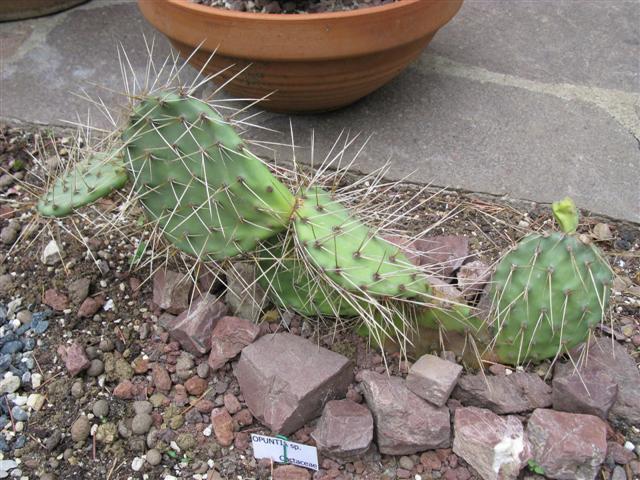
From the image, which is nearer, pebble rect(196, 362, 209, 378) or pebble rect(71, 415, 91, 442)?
pebble rect(71, 415, 91, 442)

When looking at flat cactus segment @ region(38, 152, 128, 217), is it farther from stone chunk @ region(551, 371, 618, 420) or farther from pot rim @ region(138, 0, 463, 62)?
stone chunk @ region(551, 371, 618, 420)

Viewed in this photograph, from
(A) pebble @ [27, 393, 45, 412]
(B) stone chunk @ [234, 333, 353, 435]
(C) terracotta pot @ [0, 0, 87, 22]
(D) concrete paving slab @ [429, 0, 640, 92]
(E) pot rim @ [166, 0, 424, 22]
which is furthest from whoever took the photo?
(C) terracotta pot @ [0, 0, 87, 22]

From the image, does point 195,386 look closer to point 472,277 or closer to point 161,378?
point 161,378

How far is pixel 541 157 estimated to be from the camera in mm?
2021

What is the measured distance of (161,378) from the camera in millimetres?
1512

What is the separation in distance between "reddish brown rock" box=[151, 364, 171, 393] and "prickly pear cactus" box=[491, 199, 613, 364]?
718mm

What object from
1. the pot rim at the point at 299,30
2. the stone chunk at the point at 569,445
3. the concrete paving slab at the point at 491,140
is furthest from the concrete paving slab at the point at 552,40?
the stone chunk at the point at 569,445

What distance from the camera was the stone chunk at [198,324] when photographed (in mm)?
1536

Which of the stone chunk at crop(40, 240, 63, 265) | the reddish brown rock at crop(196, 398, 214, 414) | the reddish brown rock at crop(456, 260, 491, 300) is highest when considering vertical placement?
the reddish brown rock at crop(456, 260, 491, 300)

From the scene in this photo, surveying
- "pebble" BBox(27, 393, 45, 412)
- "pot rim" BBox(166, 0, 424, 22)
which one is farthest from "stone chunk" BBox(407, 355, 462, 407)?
"pot rim" BBox(166, 0, 424, 22)

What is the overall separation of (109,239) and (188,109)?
70 centimetres

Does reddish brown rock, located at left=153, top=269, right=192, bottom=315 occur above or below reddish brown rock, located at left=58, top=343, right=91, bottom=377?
above

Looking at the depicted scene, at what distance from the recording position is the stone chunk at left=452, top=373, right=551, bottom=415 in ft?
4.52

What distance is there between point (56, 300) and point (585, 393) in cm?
124
